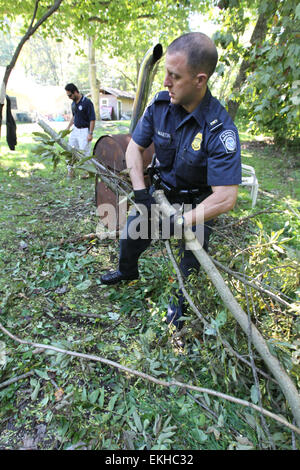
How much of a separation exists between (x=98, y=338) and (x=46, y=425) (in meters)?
0.75

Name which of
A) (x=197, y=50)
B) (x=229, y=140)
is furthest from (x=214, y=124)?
(x=197, y=50)

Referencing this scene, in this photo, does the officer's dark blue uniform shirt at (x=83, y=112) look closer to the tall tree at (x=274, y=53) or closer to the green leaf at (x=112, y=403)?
the tall tree at (x=274, y=53)

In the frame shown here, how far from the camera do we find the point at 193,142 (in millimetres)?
2006

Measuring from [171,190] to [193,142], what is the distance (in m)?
0.48

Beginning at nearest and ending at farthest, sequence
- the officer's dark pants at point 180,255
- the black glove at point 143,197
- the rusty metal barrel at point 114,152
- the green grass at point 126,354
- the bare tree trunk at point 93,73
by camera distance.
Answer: the green grass at point 126,354
the black glove at point 143,197
the officer's dark pants at point 180,255
the rusty metal barrel at point 114,152
the bare tree trunk at point 93,73

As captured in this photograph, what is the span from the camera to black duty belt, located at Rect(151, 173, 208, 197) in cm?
228

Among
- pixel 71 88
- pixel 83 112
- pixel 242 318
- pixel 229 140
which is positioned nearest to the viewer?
pixel 242 318

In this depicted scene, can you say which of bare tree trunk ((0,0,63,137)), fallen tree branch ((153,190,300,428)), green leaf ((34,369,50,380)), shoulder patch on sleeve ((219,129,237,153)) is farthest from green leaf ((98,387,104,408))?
bare tree trunk ((0,0,63,137))

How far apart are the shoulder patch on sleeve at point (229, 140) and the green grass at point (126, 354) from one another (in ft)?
2.05

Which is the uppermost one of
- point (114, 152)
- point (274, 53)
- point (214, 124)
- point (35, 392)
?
point (274, 53)

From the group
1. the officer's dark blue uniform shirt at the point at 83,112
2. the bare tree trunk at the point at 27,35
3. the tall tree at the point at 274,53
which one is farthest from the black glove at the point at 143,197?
the officer's dark blue uniform shirt at the point at 83,112

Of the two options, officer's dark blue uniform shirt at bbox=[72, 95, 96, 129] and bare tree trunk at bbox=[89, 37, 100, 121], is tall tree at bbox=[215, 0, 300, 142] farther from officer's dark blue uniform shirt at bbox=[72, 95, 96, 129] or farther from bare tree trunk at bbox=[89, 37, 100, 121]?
bare tree trunk at bbox=[89, 37, 100, 121]

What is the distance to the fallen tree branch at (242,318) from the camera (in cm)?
146

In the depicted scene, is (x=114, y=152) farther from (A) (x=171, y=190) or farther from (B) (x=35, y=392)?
(B) (x=35, y=392)
